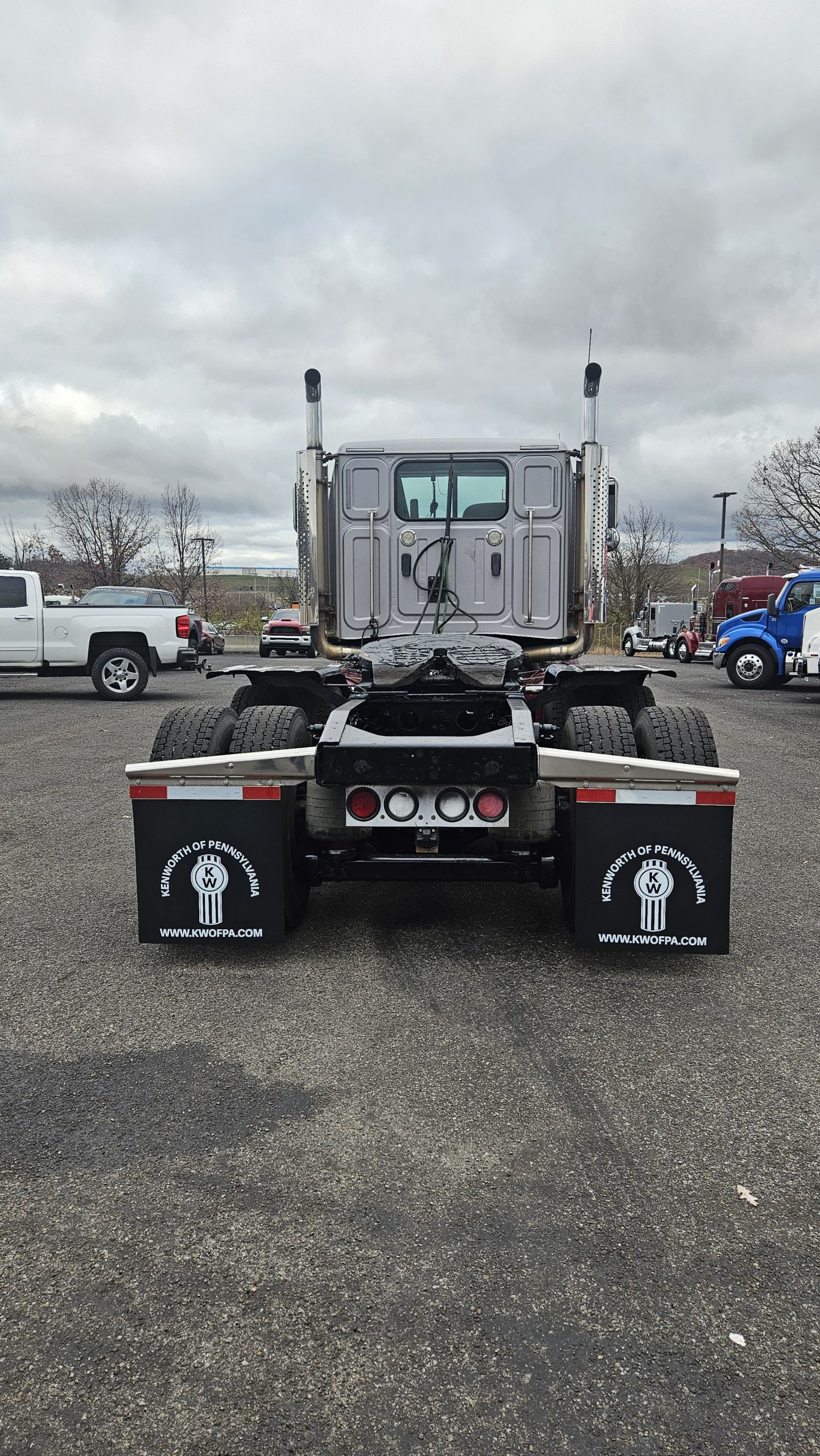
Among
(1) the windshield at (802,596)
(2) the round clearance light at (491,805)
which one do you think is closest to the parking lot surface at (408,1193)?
(2) the round clearance light at (491,805)

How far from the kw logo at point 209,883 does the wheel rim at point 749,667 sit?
62.4ft

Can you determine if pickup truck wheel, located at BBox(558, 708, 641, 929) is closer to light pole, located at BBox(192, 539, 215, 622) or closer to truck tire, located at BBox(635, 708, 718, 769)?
truck tire, located at BBox(635, 708, 718, 769)

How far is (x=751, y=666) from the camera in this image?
2139 cm

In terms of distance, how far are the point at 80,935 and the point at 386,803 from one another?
5.70 feet

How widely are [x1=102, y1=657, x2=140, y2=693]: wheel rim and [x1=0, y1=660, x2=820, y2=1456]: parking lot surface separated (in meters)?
12.2

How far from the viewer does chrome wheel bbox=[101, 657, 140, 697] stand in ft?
54.0

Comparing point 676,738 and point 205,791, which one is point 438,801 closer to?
point 205,791

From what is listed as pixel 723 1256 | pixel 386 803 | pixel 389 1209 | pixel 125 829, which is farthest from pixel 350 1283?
pixel 125 829

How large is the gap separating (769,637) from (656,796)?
60.5ft

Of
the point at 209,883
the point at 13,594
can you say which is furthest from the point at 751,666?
the point at 209,883

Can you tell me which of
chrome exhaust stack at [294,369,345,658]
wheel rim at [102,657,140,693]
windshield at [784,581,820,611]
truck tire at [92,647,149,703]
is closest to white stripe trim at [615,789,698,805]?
chrome exhaust stack at [294,369,345,658]

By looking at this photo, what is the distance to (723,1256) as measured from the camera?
236 centimetres

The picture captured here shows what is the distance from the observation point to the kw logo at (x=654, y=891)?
4137mm

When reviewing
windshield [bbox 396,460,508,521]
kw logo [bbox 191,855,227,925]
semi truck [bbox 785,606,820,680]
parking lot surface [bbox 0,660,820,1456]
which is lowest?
parking lot surface [bbox 0,660,820,1456]
